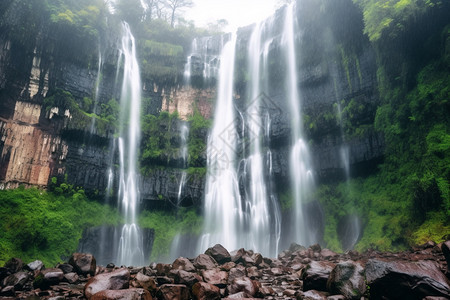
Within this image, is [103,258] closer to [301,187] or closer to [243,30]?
[301,187]

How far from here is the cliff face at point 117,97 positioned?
19688mm

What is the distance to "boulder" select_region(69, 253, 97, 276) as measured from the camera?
29.6ft

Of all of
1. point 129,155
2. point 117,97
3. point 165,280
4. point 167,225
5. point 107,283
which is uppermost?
point 117,97

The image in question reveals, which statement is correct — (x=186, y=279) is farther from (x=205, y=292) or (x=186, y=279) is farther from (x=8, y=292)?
(x=8, y=292)

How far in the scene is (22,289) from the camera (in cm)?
759

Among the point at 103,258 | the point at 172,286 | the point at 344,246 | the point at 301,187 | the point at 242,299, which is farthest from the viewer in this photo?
the point at 301,187

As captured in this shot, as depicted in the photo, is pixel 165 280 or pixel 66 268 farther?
pixel 66 268

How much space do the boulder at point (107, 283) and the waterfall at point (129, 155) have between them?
15.5 meters

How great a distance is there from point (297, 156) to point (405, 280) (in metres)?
18.0

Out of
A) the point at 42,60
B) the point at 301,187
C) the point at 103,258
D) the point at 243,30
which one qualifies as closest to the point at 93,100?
the point at 42,60

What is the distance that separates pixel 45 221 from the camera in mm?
18266

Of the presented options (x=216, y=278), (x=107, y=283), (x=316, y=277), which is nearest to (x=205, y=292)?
(x=216, y=278)

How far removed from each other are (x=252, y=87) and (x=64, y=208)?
62.4 ft

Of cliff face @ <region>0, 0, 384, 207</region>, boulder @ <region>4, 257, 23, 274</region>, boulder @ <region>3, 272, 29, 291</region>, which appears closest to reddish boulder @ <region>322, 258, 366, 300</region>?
boulder @ <region>3, 272, 29, 291</region>
